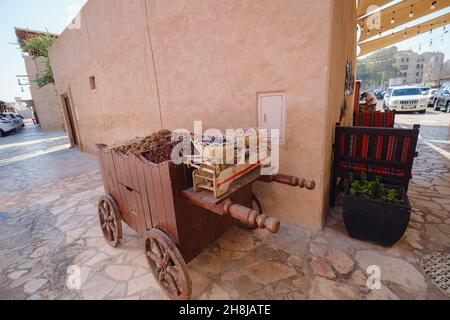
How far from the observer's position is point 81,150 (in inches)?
367

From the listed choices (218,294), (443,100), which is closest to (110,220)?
(218,294)

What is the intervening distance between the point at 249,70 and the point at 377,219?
88.9 inches

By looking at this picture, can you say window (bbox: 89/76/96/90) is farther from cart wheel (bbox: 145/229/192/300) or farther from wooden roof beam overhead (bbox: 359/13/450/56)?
wooden roof beam overhead (bbox: 359/13/450/56)

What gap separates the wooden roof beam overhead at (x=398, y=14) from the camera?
7.01 m

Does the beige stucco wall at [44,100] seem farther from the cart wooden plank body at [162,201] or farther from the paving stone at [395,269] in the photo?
the paving stone at [395,269]

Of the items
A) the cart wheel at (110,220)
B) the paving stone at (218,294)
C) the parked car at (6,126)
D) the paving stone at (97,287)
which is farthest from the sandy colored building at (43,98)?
the paving stone at (218,294)

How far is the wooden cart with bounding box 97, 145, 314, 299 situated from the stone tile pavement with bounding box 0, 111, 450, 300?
32 cm

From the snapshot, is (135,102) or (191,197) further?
(135,102)

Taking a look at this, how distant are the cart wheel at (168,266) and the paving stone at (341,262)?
1.47 metres

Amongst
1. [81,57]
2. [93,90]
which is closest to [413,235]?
[93,90]

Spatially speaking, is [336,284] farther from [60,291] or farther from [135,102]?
[135,102]

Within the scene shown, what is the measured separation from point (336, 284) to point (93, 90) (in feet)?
25.7

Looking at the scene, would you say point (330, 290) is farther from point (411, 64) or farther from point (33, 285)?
point (411, 64)

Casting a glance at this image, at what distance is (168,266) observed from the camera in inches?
75.1
